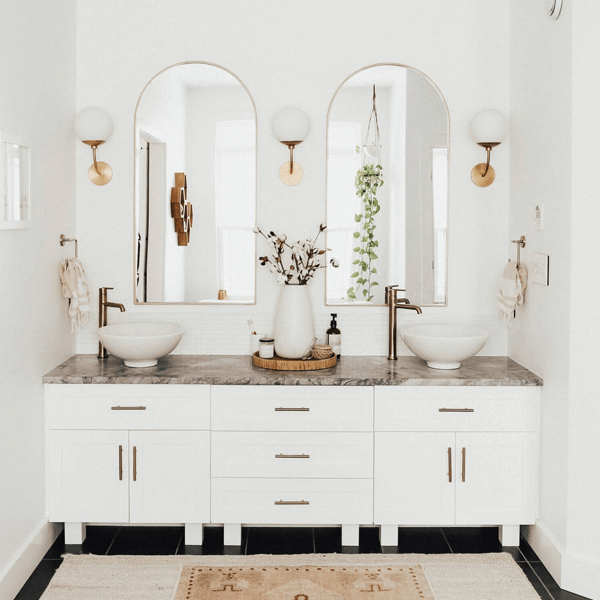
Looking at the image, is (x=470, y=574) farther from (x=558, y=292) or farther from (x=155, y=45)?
(x=155, y=45)

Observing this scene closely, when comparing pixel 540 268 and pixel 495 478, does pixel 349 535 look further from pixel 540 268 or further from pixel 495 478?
pixel 540 268

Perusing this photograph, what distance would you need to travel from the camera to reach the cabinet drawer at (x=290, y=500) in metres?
3.13

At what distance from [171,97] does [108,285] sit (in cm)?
95

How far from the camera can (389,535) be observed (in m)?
3.20

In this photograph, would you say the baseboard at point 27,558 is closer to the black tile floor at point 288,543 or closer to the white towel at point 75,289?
the black tile floor at point 288,543

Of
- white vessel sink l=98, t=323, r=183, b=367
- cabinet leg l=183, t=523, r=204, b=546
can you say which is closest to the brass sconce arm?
white vessel sink l=98, t=323, r=183, b=367

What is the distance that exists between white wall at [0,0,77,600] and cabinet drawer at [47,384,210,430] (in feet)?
0.30

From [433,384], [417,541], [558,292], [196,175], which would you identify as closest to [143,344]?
[196,175]

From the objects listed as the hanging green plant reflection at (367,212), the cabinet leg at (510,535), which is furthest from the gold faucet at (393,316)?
the cabinet leg at (510,535)

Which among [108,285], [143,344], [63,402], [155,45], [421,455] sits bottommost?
[421,455]

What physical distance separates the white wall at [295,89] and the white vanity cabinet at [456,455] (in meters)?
0.57

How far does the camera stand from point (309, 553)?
310 centimetres

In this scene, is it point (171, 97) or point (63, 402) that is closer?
point (63, 402)

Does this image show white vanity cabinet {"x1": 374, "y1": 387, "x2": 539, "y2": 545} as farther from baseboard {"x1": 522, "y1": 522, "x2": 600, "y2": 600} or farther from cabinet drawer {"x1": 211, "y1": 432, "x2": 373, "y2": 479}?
baseboard {"x1": 522, "y1": 522, "x2": 600, "y2": 600}
